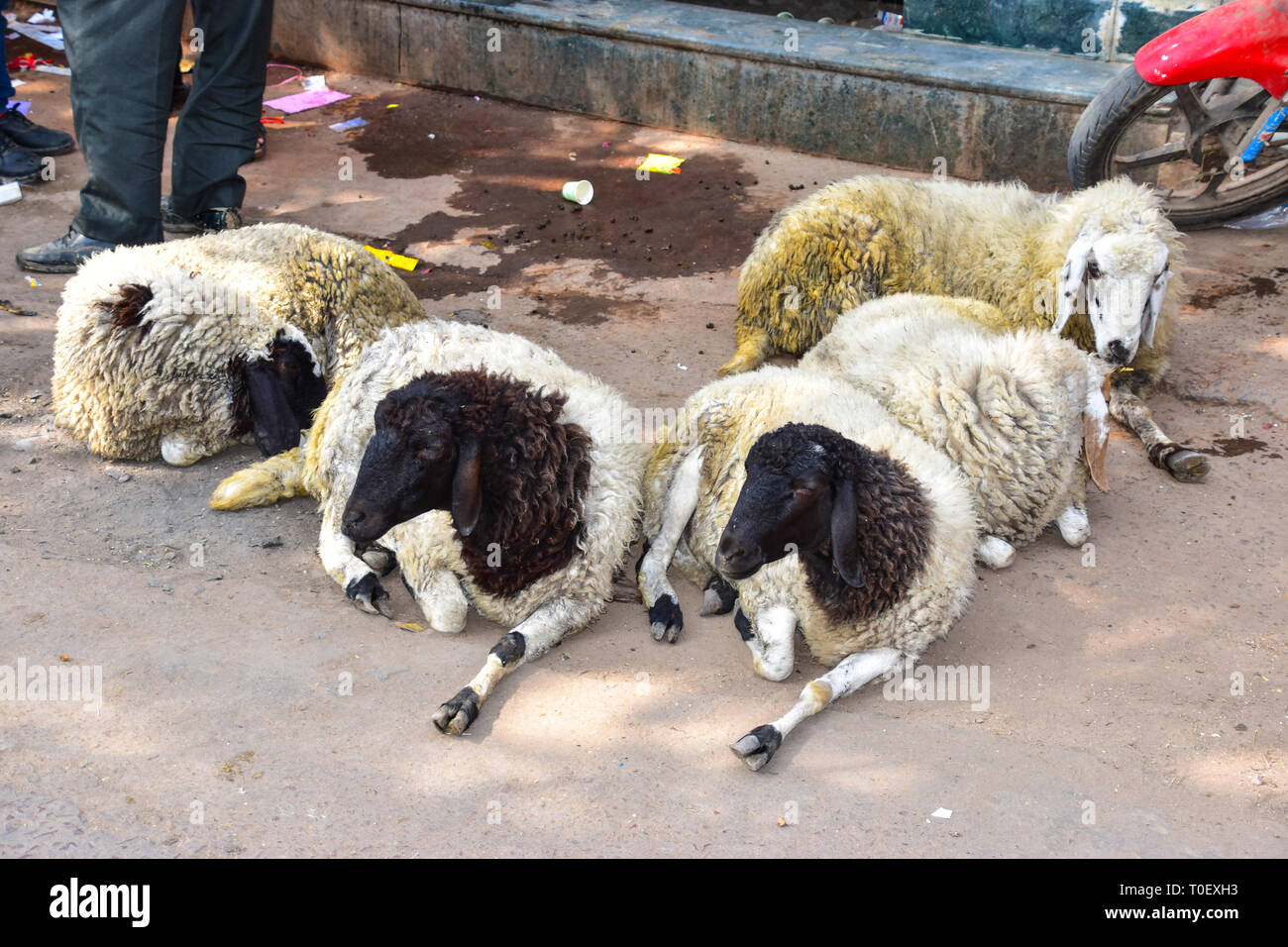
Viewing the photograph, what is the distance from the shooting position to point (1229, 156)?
6.82 meters

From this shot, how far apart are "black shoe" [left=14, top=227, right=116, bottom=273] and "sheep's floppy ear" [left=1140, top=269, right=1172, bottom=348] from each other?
5181mm

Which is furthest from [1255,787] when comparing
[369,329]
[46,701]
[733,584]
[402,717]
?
[369,329]

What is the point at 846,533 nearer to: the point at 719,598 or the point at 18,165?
the point at 719,598

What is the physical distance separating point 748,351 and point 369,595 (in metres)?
2.42

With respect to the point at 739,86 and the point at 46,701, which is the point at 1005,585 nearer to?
the point at 46,701

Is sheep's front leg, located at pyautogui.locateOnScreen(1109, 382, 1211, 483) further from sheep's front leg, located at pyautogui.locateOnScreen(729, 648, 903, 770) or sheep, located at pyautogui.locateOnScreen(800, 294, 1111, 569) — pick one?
sheep's front leg, located at pyautogui.locateOnScreen(729, 648, 903, 770)

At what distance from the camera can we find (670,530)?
14.9 ft

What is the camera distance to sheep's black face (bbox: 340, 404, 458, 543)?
3.71 metres

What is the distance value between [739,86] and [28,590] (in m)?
6.31

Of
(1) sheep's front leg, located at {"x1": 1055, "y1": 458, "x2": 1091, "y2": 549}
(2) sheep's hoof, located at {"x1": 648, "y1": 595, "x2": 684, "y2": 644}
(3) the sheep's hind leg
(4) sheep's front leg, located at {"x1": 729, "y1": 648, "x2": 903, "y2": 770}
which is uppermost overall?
(3) the sheep's hind leg

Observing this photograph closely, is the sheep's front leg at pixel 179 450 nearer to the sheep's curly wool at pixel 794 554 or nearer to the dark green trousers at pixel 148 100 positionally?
the dark green trousers at pixel 148 100

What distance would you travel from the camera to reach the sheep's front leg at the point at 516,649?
3.57m

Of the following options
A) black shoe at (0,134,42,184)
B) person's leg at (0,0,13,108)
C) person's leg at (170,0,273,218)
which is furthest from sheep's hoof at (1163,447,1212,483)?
person's leg at (0,0,13,108)

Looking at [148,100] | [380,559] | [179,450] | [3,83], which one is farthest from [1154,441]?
[3,83]
